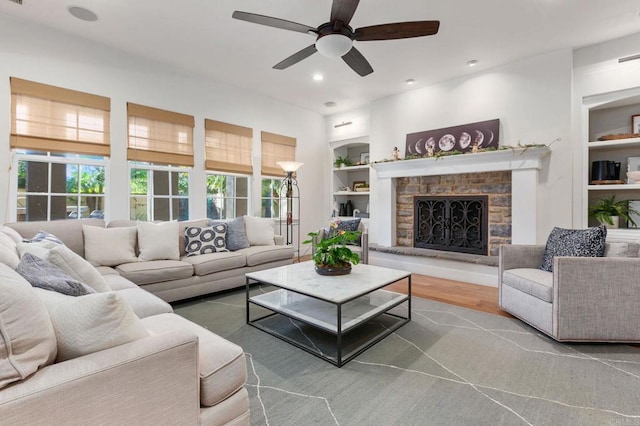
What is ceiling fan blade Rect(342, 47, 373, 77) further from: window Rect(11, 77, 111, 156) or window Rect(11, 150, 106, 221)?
window Rect(11, 150, 106, 221)

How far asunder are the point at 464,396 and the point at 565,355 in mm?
1015

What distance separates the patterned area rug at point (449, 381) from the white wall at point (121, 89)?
2.52 metres

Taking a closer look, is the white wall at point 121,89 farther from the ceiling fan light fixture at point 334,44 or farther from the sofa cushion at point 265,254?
the ceiling fan light fixture at point 334,44

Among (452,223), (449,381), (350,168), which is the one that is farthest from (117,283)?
(350,168)

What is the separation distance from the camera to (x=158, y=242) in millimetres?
3246

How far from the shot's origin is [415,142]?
4.84 meters

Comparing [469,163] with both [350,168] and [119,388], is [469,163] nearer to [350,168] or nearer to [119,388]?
[350,168]

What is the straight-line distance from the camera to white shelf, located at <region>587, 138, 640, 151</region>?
11.0ft

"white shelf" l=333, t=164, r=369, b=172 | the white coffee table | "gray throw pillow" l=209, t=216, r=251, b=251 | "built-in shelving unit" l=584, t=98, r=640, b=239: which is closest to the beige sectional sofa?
the white coffee table

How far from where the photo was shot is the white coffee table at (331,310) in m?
2.16

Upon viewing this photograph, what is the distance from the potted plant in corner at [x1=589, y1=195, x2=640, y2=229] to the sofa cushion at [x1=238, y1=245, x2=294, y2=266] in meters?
3.67

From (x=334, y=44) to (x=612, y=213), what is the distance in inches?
142

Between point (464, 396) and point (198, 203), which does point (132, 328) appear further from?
point (198, 203)

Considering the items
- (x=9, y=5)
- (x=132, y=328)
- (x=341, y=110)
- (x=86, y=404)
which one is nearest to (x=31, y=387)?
(x=86, y=404)
